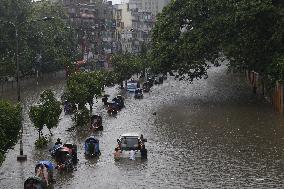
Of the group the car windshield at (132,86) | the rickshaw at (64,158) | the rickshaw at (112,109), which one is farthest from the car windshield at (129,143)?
the car windshield at (132,86)

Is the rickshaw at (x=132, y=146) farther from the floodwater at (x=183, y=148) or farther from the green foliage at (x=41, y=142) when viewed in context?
the green foliage at (x=41, y=142)

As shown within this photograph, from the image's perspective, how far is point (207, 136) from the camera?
34.3 meters

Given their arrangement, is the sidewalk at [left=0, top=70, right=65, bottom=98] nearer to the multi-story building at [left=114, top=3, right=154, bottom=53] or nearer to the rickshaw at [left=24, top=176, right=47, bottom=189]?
the rickshaw at [left=24, top=176, right=47, bottom=189]

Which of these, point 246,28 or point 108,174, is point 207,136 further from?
point 246,28

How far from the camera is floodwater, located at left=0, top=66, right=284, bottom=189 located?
23.6 metres

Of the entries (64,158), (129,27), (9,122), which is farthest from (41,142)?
(129,27)

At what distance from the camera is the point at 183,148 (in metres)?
30.4

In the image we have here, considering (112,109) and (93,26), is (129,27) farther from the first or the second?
(112,109)

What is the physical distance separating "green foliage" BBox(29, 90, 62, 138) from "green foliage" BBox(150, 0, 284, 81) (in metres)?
19.5

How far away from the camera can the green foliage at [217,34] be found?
46812mm

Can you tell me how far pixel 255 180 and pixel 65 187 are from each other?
761cm

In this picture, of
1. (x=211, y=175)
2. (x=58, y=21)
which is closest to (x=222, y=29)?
(x=211, y=175)

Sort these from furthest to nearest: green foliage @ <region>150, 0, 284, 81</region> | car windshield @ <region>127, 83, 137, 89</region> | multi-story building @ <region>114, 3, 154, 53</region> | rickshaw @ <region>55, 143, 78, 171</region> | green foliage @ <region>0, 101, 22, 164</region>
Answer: multi-story building @ <region>114, 3, 154, 53</region> → car windshield @ <region>127, 83, 137, 89</region> → green foliage @ <region>150, 0, 284, 81</region> → rickshaw @ <region>55, 143, 78, 171</region> → green foliage @ <region>0, 101, 22, 164</region>

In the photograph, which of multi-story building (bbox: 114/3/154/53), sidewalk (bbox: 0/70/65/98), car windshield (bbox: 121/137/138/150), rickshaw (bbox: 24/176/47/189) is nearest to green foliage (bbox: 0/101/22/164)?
rickshaw (bbox: 24/176/47/189)
